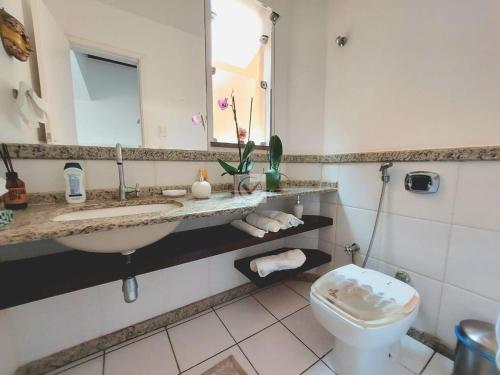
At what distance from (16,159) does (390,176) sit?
1.65m

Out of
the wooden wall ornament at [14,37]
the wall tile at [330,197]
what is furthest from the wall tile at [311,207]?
the wooden wall ornament at [14,37]

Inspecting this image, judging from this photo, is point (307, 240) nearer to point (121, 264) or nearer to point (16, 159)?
point (121, 264)

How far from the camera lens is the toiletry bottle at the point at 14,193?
678 mm

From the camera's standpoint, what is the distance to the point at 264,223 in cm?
108

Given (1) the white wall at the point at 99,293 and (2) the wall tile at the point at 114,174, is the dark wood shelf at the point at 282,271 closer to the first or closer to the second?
(1) the white wall at the point at 99,293

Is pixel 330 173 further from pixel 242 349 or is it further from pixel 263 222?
pixel 242 349

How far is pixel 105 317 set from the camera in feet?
3.11

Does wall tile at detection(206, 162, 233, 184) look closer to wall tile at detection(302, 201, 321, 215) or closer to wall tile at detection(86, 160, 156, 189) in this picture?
wall tile at detection(86, 160, 156, 189)

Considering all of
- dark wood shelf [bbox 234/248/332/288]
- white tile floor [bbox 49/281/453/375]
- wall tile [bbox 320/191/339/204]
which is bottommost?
white tile floor [bbox 49/281/453/375]

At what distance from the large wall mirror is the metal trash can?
139 cm

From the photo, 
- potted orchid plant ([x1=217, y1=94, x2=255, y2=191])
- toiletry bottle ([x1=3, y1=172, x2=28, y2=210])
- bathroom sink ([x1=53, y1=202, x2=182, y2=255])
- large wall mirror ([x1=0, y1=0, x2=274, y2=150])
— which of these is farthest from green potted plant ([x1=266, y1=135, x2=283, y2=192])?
toiletry bottle ([x1=3, y1=172, x2=28, y2=210])

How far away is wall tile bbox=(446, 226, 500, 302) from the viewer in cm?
79

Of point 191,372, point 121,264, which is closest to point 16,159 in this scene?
point 121,264

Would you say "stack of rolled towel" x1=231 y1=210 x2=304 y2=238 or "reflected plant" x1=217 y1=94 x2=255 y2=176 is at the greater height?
"reflected plant" x1=217 y1=94 x2=255 y2=176
